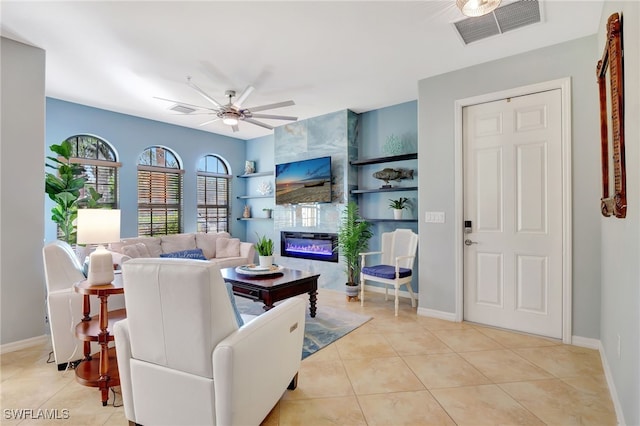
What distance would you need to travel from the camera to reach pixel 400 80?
12.9ft

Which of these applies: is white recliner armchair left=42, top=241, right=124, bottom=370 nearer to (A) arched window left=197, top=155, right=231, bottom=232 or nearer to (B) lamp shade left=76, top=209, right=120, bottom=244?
(B) lamp shade left=76, top=209, right=120, bottom=244

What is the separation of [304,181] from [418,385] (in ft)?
12.5

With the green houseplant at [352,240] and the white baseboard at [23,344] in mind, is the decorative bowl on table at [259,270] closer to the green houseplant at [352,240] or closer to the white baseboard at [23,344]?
the green houseplant at [352,240]

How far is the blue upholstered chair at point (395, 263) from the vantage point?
3869 millimetres

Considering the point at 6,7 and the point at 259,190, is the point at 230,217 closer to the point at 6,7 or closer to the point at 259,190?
the point at 259,190

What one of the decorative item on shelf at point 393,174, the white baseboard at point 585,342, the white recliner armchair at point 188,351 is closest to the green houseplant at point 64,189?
the white recliner armchair at point 188,351

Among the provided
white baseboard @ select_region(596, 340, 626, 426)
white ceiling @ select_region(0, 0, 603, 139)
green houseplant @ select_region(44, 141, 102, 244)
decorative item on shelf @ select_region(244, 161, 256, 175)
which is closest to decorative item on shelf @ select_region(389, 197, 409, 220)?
white ceiling @ select_region(0, 0, 603, 139)

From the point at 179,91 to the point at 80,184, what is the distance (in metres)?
1.65

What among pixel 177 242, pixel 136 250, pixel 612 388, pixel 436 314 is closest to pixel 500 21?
pixel 612 388

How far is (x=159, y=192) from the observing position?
5.80 m

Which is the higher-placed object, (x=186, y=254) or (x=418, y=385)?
(x=186, y=254)

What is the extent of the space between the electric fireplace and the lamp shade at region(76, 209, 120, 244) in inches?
135

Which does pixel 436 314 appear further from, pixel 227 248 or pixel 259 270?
pixel 227 248

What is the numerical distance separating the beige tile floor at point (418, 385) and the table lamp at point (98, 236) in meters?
0.80
